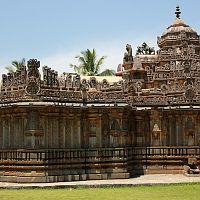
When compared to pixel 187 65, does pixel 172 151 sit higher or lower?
lower

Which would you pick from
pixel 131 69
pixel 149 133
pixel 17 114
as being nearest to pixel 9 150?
pixel 17 114

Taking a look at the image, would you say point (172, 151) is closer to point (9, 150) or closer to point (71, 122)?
point (71, 122)

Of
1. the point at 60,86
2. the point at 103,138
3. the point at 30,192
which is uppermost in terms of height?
the point at 60,86

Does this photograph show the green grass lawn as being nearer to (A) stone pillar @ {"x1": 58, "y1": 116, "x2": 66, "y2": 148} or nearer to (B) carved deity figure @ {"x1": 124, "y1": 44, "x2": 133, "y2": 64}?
(A) stone pillar @ {"x1": 58, "y1": 116, "x2": 66, "y2": 148}

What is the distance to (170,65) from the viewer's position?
38.6 meters

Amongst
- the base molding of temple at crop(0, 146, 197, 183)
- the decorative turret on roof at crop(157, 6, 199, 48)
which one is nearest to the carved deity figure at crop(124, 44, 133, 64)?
the decorative turret on roof at crop(157, 6, 199, 48)

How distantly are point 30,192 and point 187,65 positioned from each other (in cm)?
1868

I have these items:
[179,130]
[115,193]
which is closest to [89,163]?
[179,130]

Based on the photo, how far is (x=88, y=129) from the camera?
93.9ft

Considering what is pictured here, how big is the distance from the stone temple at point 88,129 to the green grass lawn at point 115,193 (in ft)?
14.2

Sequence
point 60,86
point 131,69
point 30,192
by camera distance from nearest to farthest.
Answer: point 30,192 < point 60,86 < point 131,69

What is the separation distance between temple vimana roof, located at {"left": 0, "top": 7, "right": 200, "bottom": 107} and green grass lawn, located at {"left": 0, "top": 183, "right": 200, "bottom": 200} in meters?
6.34

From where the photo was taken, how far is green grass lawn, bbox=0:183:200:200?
19531 millimetres

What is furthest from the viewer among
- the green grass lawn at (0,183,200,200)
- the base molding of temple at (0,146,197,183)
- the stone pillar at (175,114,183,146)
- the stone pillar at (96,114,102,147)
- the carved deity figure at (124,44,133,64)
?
the carved deity figure at (124,44,133,64)
